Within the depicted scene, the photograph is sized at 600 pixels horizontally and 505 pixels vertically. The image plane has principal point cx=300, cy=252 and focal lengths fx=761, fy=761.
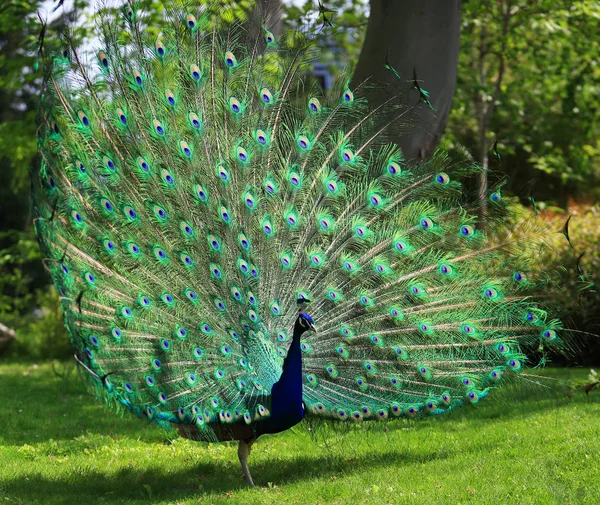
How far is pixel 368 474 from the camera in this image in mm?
5695

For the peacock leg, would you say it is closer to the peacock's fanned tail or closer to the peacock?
the peacock

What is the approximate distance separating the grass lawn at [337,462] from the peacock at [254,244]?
501 millimetres

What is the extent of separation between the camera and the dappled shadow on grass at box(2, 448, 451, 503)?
5.42 metres

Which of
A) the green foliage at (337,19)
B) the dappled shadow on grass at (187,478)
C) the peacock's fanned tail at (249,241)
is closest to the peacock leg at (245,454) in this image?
the dappled shadow on grass at (187,478)

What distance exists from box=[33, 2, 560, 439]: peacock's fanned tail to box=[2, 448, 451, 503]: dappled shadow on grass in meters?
0.69

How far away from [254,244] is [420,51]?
3346 millimetres

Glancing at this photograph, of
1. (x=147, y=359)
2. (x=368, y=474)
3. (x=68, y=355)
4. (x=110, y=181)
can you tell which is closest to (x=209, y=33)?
(x=110, y=181)

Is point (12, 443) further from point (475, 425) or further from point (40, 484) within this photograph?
point (475, 425)

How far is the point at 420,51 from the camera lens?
7.67 m

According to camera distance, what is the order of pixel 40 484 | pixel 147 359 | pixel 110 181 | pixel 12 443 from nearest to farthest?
pixel 147 359 < pixel 110 181 < pixel 40 484 < pixel 12 443

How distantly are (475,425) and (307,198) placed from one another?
311 cm

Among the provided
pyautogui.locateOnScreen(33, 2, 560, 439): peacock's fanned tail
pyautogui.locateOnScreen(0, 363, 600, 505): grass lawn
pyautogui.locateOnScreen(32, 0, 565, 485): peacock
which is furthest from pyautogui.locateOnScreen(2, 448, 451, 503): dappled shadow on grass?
pyautogui.locateOnScreen(33, 2, 560, 439): peacock's fanned tail

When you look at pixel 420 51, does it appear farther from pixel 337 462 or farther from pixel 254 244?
pixel 337 462

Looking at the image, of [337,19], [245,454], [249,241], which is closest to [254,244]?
[249,241]
